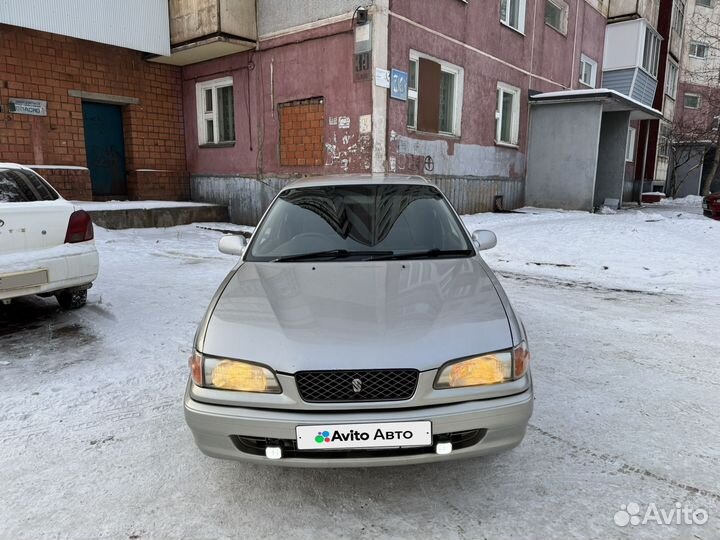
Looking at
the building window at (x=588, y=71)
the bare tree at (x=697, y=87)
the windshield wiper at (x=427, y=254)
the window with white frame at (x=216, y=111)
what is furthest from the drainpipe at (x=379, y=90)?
the bare tree at (x=697, y=87)

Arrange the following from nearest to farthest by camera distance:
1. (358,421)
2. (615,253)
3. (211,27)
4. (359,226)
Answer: (358,421) → (359,226) → (615,253) → (211,27)

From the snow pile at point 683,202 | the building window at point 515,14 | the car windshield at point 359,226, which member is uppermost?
the building window at point 515,14

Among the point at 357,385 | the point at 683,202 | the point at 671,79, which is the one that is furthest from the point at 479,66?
the point at 671,79

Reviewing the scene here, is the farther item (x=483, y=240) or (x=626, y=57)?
(x=626, y=57)

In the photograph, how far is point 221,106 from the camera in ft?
41.2

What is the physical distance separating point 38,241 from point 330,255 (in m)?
2.94

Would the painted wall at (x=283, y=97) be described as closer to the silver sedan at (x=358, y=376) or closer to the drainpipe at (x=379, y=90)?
the drainpipe at (x=379, y=90)

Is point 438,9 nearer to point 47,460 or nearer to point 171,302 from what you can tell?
point 171,302

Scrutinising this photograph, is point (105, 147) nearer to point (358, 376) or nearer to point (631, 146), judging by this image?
point (358, 376)

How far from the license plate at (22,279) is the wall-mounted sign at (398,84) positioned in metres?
7.29

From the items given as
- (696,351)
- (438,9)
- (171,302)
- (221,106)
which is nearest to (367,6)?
(438,9)

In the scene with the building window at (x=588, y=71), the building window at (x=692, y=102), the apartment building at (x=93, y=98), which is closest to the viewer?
the apartment building at (x=93, y=98)

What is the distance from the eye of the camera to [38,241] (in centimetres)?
426

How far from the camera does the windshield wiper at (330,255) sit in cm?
295
